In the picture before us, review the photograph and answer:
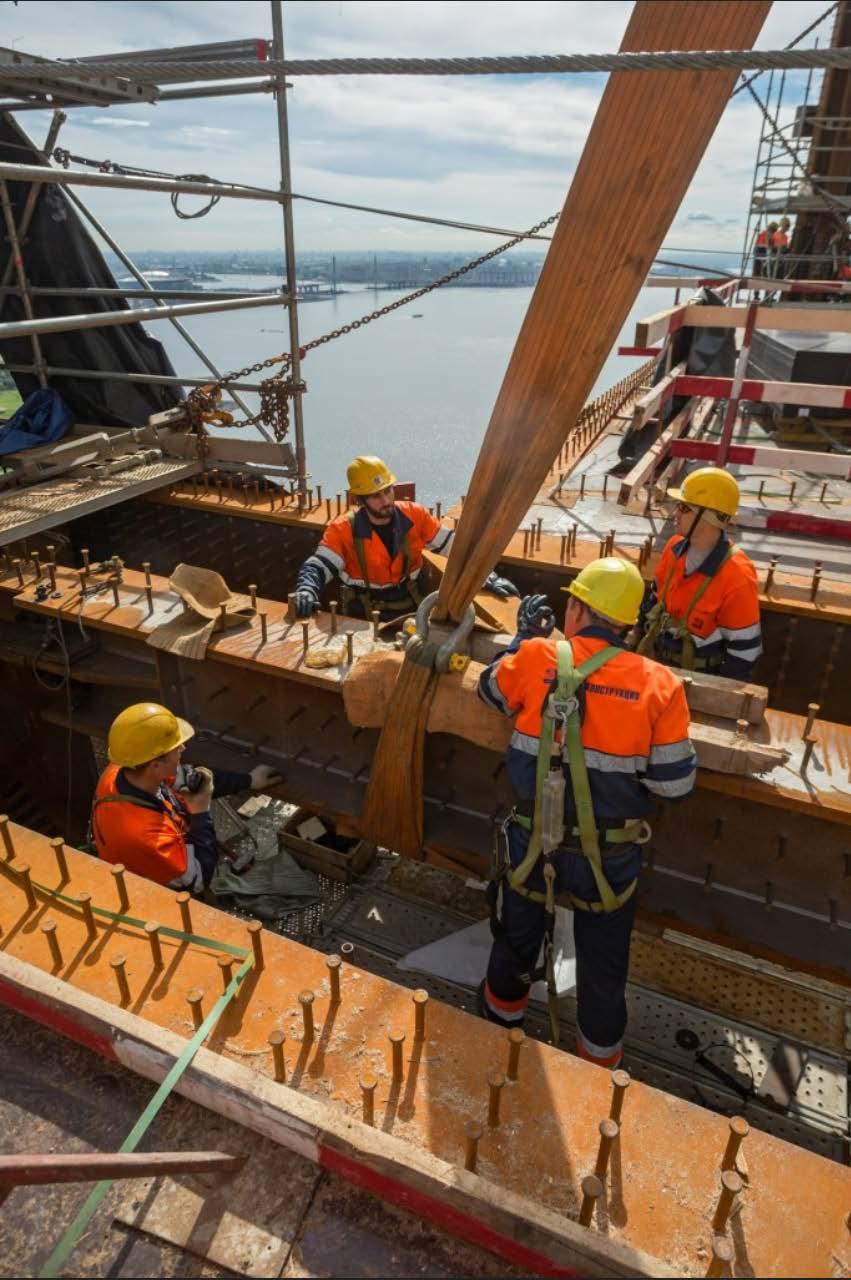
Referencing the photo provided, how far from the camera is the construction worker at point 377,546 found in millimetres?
5160

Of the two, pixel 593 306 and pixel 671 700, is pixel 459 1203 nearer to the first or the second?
pixel 671 700

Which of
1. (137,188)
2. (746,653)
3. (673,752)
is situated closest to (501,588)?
(746,653)

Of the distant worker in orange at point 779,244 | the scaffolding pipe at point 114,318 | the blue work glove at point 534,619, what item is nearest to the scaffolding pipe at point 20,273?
the scaffolding pipe at point 114,318

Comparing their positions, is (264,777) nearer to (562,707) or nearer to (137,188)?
(562,707)

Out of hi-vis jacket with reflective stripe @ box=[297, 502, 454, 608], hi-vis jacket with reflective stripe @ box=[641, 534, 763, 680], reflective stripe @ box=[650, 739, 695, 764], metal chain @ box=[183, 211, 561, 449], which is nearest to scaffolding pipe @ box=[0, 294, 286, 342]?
metal chain @ box=[183, 211, 561, 449]

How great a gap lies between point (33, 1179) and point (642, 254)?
264 cm

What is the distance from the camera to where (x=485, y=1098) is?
1979mm

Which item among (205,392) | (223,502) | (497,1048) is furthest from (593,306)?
(205,392)

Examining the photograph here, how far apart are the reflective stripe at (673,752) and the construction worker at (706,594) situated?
1.63 metres

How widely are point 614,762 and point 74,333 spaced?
7231mm

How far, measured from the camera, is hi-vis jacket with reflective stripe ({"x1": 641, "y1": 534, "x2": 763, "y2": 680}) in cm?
423

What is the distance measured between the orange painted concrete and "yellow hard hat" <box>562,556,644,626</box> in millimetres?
1608

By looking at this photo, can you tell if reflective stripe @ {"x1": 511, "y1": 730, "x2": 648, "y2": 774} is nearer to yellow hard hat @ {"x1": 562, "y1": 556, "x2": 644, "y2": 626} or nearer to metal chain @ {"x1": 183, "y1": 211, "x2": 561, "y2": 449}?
yellow hard hat @ {"x1": 562, "y1": 556, "x2": 644, "y2": 626}

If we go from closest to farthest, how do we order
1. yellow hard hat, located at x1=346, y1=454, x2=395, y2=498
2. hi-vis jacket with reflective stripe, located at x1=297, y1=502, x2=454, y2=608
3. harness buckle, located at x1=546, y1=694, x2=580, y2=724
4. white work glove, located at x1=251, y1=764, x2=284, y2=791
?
harness buckle, located at x1=546, y1=694, x2=580, y2=724 → white work glove, located at x1=251, y1=764, x2=284, y2=791 → yellow hard hat, located at x1=346, y1=454, x2=395, y2=498 → hi-vis jacket with reflective stripe, located at x1=297, y1=502, x2=454, y2=608
